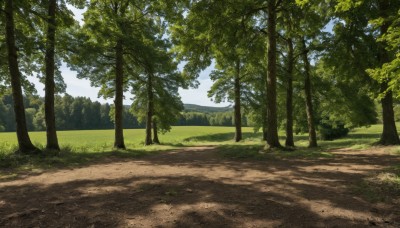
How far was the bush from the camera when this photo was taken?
35781mm

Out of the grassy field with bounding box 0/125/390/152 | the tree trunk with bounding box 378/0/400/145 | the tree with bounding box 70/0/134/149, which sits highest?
the tree with bounding box 70/0/134/149

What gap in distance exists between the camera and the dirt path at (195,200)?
14.9 ft

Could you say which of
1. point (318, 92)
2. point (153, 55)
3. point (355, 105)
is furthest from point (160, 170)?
point (355, 105)

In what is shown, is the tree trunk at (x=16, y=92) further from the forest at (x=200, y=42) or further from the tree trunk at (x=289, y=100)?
the tree trunk at (x=289, y=100)

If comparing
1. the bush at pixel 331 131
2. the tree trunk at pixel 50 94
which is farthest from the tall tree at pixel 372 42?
the bush at pixel 331 131

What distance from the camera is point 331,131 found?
3669 cm

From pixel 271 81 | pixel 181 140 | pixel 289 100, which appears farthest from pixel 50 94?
pixel 181 140

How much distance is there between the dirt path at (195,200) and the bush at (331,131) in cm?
2897

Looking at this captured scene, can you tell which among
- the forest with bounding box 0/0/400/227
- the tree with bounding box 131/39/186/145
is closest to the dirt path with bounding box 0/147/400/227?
the forest with bounding box 0/0/400/227

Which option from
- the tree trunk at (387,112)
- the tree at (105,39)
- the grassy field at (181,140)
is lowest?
the grassy field at (181,140)

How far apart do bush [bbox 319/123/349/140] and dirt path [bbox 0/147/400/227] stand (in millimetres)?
28967

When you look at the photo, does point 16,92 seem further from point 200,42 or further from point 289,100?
point 289,100

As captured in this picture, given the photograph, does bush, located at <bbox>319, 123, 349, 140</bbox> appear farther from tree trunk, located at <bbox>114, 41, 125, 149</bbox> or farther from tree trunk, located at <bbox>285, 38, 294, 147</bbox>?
tree trunk, located at <bbox>114, 41, 125, 149</bbox>

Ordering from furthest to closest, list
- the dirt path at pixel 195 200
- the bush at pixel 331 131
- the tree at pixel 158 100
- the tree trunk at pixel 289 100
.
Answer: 1. the bush at pixel 331 131
2. the tree at pixel 158 100
3. the tree trunk at pixel 289 100
4. the dirt path at pixel 195 200
